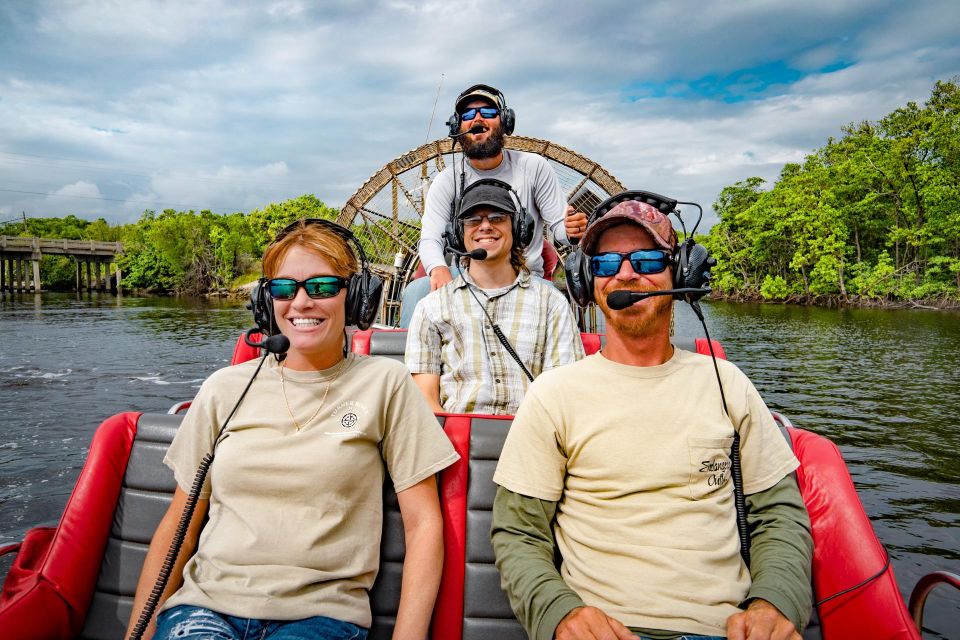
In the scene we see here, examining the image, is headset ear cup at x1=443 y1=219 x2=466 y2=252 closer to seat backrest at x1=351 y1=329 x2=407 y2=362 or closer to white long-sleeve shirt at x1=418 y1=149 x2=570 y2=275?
white long-sleeve shirt at x1=418 y1=149 x2=570 y2=275

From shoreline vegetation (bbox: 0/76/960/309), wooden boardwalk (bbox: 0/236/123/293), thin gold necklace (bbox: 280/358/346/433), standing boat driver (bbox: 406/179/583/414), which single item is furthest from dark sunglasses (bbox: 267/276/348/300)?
wooden boardwalk (bbox: 0/236/123/293)

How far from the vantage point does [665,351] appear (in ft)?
5.52

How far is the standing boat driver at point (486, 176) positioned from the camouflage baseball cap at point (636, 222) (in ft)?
6.19

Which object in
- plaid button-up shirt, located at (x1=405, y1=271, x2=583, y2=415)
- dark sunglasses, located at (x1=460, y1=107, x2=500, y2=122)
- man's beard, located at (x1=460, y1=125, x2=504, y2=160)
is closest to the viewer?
plaid button-up shirt, located at (x1=405, y1=271, x2=583, y2=415)

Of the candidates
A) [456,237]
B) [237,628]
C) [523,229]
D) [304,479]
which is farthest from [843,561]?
[456,237]

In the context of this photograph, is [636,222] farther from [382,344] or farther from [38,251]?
[38,251]

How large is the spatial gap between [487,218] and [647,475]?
1.56 metres

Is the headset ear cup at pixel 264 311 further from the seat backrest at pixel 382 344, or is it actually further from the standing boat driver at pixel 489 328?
the seat backrest at pixel 382 344

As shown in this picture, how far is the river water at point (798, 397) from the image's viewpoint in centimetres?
462

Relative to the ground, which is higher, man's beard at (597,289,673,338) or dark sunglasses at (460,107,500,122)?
dark sunglasses at (460,107,500,122)

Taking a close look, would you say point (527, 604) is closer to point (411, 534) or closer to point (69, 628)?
point (411, 534)

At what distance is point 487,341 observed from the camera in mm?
2705

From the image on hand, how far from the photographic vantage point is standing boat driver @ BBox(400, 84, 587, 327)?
12.3ft

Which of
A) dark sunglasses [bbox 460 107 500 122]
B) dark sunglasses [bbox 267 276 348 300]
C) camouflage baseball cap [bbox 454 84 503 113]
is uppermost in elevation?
camouflage baseball cap [bbox 454 84 503 113]
